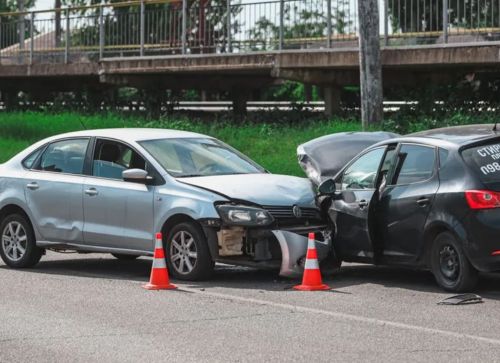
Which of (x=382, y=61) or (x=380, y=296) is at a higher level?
(x=382, y=61)

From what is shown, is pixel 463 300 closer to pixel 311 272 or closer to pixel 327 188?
pixel 311 272

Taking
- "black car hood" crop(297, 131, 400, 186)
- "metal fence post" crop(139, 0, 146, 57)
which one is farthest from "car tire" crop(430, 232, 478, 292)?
"metal fence post" crop(139, 0, 146, 57)

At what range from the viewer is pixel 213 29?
25266mm

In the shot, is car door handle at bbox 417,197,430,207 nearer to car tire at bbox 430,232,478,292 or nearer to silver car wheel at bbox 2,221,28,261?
car tire at bbox 430,232,478,292

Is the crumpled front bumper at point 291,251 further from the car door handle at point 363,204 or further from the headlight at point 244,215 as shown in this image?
the car door handle at point 363,204

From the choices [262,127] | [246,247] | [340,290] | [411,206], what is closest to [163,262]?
[246,247]

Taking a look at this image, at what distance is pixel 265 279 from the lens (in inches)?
492

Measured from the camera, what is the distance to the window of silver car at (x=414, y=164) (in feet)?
37.7

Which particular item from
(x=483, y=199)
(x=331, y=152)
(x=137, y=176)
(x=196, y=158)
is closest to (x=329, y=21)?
(x=331, y=152)

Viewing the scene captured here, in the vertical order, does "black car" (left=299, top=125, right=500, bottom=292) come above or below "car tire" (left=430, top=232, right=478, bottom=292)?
above

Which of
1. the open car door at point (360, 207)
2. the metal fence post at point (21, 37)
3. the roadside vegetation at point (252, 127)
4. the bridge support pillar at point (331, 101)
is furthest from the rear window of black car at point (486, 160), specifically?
the metal fence post at point (21, 37)

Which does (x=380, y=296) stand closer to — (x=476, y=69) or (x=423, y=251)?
(x=423, y=251)

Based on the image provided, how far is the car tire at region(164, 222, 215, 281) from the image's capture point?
11.9m

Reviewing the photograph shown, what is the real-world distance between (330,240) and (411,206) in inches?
45.3
